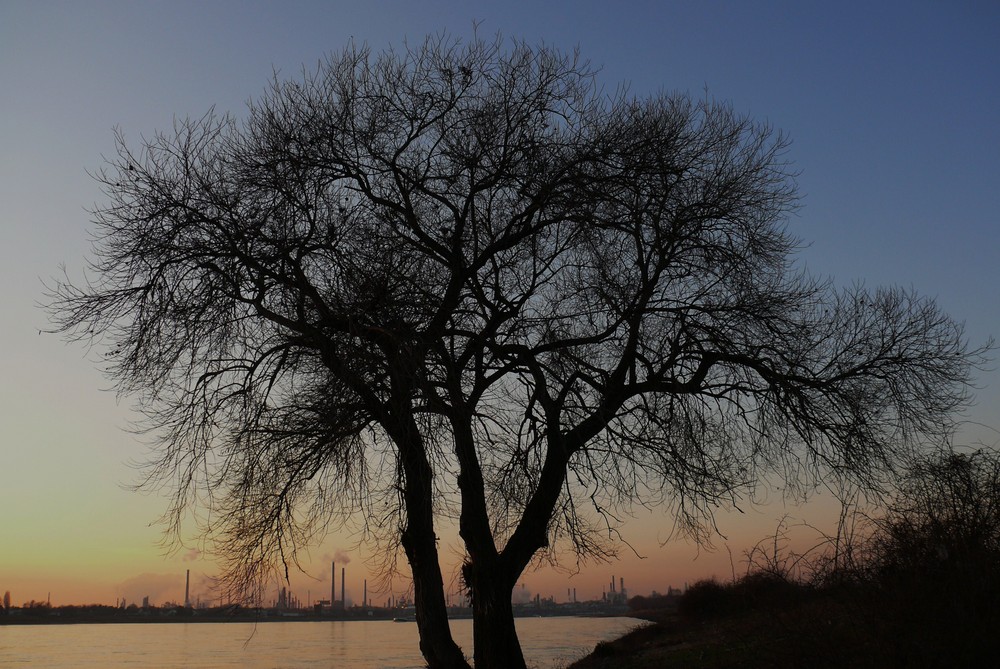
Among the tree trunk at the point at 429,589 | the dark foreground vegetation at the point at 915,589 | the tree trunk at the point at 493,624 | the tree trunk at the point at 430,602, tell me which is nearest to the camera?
the dark foreground vegetation at the point at 915,589

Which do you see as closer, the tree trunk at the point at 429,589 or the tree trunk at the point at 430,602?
the tree trunk at the point at 429,589

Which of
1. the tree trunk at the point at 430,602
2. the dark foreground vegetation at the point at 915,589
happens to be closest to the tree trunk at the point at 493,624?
the tree trunk at the point at 430,602

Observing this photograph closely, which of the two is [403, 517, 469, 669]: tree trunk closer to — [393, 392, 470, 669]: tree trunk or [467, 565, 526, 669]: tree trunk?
[393, 392, 470, 669]: tree trunk

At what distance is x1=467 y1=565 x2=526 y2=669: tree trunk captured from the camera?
11461 millimetres

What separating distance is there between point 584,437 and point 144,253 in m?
6.21

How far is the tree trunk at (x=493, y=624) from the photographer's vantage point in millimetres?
11461

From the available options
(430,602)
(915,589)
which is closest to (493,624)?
(430,602)

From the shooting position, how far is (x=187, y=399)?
10.5 metres

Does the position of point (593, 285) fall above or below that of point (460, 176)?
below

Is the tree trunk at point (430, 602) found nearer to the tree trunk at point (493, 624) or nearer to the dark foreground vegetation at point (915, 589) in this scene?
the tree trunk at point (493, 624)

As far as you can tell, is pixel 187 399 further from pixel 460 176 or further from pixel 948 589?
pixel 948 589

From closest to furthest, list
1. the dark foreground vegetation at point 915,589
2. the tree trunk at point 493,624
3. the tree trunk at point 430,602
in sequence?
the dark foreground vegetation at point 915,589 < the tree trunk at point 493,624 < the tree trunk at point 430,602

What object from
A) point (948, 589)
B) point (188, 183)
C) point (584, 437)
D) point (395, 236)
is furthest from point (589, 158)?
point (948, 589)

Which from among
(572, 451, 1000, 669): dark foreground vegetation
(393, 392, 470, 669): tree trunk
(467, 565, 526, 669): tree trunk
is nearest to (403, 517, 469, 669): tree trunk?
(393, 392, 470, 669): tree trunk
